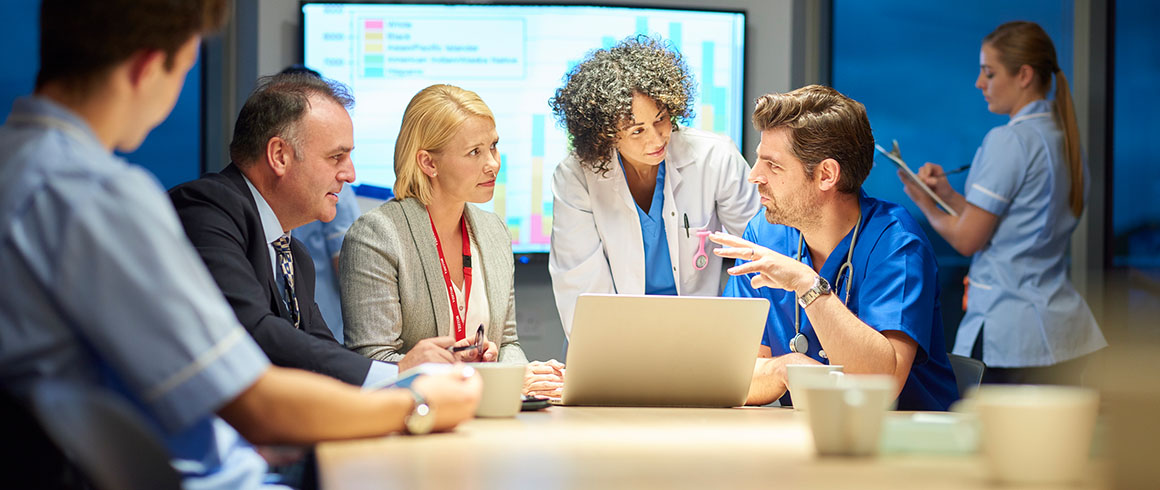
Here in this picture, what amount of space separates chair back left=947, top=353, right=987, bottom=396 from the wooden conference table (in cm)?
85

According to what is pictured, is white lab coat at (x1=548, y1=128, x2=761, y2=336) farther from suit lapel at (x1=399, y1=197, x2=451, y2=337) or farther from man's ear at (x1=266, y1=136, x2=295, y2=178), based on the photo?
man's ear at (x1=266, y1=136, x2=295, y2=178)

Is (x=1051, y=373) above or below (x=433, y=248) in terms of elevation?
below

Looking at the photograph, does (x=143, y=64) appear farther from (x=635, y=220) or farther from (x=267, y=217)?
(x=635, y=220)

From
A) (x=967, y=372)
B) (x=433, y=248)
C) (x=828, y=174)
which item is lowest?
(x=967, y=372)

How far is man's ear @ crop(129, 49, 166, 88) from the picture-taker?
1.06m

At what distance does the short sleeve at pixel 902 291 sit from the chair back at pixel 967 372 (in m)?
0.12

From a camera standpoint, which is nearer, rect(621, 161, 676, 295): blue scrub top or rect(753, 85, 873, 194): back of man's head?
rect(753, 85, 873, 194): back of man's head

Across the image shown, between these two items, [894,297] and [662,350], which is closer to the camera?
[662,350]


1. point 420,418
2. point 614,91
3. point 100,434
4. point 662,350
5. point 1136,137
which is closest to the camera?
point 100,434

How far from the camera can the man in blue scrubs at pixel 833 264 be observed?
6.97 feet

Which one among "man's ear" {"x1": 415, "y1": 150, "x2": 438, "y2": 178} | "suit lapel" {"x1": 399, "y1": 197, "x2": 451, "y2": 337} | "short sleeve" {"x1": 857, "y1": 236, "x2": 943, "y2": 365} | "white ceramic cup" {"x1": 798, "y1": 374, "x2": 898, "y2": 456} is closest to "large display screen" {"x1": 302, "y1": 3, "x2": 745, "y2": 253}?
"man's ear" {"x1": 415, "y1": 150, "x2": 438, "y2": 178}

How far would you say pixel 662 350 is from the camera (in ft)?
6.00

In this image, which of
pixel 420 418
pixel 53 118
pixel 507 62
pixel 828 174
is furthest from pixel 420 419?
pixel 507 62

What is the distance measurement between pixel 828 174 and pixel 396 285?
3.56 ft
